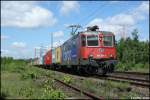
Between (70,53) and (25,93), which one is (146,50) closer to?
(70,53)

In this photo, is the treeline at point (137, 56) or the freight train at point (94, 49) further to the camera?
the treeline at point (137, 56)

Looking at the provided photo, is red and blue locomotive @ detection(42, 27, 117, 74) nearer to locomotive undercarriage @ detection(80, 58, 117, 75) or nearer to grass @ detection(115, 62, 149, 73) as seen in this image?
locomotive undercarriage @ detection(80, 58, 117, 75)

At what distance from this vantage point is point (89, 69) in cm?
2489

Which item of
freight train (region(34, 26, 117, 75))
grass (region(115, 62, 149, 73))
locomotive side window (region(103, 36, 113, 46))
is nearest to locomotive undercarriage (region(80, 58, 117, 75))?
freight train (region(34, 26, 117, 75))

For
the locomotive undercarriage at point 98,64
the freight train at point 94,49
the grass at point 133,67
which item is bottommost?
the grass at point 133,67

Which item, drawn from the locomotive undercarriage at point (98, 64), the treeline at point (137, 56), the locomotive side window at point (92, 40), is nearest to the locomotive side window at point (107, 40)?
the locomotive side window at point (92, 40)

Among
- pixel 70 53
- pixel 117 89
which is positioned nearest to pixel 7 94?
pixel 117 89

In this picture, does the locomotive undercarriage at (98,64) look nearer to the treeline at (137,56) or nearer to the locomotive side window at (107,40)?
the locomotive side window at (107,40)

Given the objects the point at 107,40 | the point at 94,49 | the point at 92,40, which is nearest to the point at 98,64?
the point at 107,40

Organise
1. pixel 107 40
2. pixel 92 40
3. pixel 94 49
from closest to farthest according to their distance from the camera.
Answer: pixel 107 40
pixel 94 49
pixel 92 40

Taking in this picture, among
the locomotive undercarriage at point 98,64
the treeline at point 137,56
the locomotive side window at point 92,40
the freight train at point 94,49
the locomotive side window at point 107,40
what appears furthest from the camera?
the treeline at point 137,56

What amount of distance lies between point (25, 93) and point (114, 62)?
394 inches

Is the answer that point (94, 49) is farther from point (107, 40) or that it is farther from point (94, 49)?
point (107, 40)

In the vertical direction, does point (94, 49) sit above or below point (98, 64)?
above
